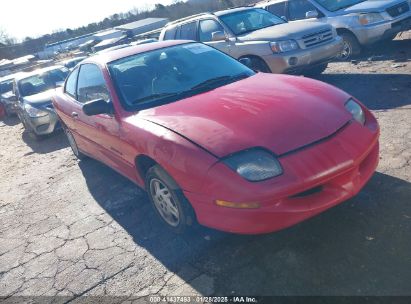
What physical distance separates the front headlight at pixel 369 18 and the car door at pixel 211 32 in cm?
286

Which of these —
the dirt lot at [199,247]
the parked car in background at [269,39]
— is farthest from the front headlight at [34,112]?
the parked car in background at [269,39]

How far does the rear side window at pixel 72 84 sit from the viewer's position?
199 inches

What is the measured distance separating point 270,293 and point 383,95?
172 inches

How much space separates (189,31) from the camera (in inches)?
325

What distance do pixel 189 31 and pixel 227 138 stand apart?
6139 mm

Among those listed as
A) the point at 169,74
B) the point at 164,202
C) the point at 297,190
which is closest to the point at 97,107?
the point at 169,74

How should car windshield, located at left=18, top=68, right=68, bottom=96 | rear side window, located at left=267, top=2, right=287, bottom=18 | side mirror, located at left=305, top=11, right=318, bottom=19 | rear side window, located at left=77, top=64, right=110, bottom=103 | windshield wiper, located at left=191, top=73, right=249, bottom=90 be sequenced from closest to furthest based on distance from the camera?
windshield wiper, located at left=191, top=73, right=249, bottom=90
rear side window, located at left=77, top=64, right=110, bottom=103
side mirror, located at left=305, top=11, right=318, bottom=19
rear side window, located at left=267, top=2, right=287, bottom=18
car windshield, located at left=18, top=68, right=68, bottom=96

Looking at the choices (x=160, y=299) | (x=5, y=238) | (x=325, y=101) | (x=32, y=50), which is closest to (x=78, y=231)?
(x=5, y=238)

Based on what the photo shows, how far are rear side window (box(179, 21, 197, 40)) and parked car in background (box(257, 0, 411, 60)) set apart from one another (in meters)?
2.56

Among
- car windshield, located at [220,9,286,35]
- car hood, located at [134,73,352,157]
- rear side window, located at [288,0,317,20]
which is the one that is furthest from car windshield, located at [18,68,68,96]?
car hood, located at [134,73,352,157]

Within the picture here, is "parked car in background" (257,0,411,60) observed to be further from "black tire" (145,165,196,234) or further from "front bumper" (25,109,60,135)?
"black tire" (145,165,196,234)

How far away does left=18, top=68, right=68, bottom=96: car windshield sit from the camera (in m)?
9.64

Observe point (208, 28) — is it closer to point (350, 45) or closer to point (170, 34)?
point (170, 34)

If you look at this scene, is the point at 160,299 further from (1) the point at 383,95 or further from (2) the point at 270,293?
(1) the point at 383,95
